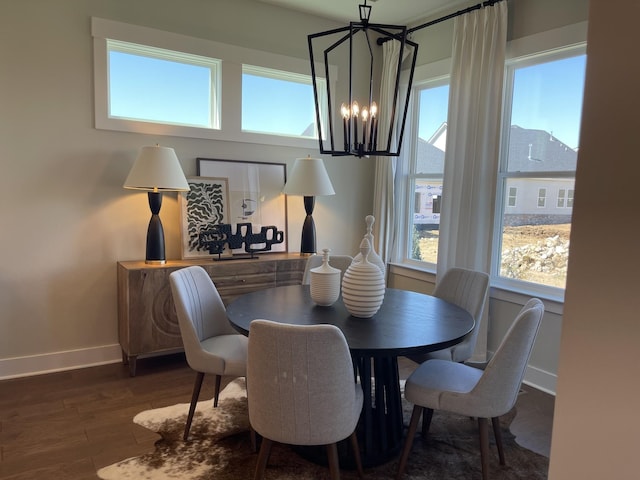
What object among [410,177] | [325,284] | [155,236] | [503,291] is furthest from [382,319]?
[410,177]

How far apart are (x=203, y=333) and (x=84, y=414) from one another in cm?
89

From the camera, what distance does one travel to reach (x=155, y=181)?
312 cm

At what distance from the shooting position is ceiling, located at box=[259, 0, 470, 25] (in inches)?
150

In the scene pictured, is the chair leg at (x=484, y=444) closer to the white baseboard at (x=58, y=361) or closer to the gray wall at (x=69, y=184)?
the gray wall at (x=69, y=184)

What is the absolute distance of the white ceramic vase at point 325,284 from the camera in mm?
2318

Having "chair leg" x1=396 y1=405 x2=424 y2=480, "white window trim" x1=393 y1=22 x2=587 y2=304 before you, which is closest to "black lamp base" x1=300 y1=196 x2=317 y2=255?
"white window trim" x1=393 y1=22 x2=587 y2=304

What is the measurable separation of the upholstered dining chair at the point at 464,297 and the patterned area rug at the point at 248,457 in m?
0.42

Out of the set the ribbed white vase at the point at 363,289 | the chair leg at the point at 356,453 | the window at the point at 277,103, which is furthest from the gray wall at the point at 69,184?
the chair leg at the point at 356,453

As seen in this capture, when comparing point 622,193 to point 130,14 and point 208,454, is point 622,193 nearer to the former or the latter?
point 208,454

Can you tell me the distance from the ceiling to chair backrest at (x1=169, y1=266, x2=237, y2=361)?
266 cm

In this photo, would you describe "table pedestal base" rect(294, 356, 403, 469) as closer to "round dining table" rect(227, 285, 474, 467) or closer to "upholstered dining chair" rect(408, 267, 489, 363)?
"round dining table" rect(227, 285, 474, 467)

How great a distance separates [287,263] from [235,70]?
1734mm

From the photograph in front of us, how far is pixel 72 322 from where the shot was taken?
3.35m

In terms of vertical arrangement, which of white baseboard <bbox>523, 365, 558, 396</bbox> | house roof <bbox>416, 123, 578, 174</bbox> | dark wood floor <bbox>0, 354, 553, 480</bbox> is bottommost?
dark wood floor <bbox>0, 354, 553, 480</bbox>
